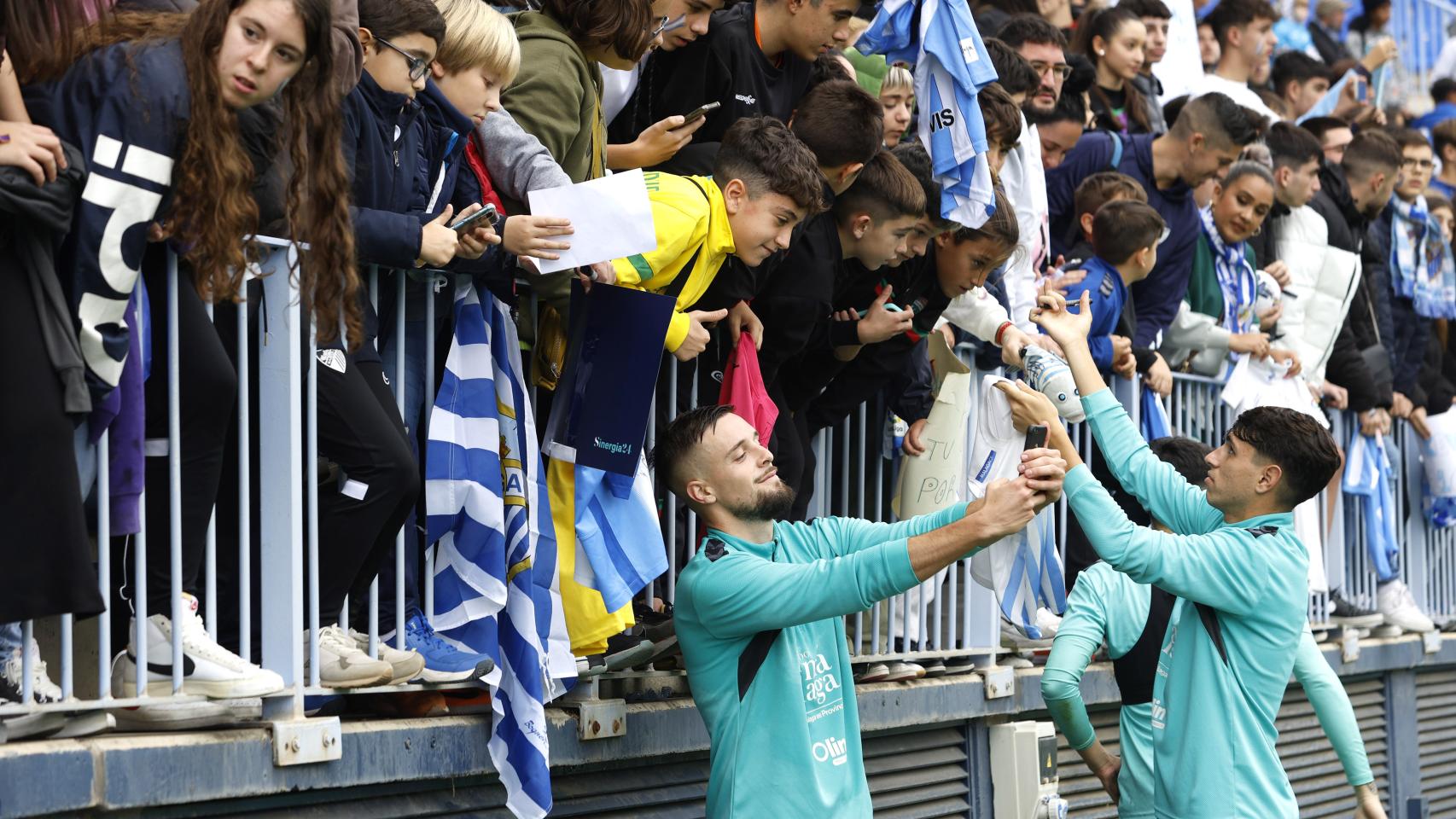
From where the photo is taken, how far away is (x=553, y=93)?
202 inches

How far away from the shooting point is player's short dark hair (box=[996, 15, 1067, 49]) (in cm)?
834

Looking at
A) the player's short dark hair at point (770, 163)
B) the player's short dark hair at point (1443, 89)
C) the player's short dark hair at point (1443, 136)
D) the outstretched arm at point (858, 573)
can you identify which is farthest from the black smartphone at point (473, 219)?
the player's short dark hair at point (1443, 89)

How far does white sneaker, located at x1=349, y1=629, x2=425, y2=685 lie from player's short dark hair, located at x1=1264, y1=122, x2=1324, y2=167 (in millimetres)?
Result: 6496

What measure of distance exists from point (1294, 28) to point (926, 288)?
9203 millimetres

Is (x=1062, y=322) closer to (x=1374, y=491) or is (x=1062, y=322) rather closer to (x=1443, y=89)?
(x=1374, y=491)

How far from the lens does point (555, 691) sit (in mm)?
5113

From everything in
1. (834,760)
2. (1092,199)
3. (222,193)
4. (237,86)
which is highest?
(1092,199)

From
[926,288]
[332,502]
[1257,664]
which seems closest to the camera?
Answer: [332,502]

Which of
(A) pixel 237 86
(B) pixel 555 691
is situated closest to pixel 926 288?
(B) pixel 555 691

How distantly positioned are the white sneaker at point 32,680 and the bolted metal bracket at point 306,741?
59 centimetres

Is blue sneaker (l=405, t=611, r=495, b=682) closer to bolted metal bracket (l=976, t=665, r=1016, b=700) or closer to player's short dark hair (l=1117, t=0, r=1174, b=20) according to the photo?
bolted metal bracket (l=976, t=665, r=1016, b=700)

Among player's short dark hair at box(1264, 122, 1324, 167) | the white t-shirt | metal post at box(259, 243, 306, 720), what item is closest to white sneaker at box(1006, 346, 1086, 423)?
the white t-shirt

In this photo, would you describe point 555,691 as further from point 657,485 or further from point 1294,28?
point 1294,28

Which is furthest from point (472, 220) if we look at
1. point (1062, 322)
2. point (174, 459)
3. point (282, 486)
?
point (1062, 322)
